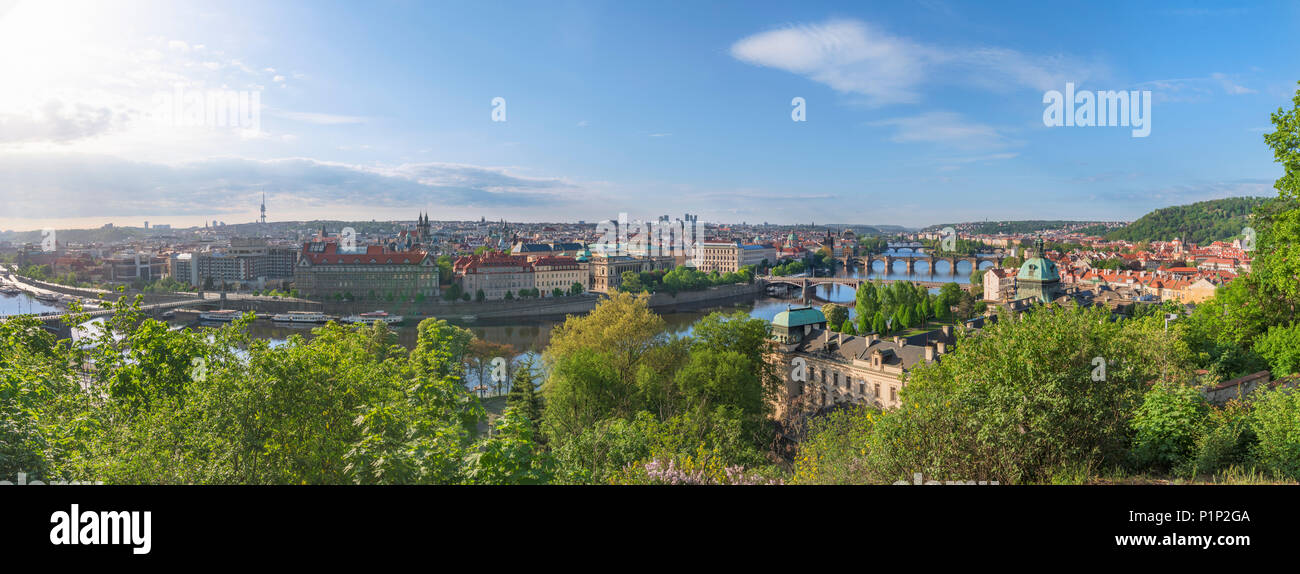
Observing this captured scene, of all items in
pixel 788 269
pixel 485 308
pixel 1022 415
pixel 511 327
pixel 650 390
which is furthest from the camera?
pixel 788 269

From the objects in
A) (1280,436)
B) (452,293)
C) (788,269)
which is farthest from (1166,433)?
(788,269)

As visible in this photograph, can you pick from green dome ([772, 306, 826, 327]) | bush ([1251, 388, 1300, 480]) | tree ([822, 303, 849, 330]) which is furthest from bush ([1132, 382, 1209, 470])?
tree ([822, 303, 849, 330])

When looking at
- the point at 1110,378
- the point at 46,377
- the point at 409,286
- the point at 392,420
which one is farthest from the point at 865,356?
the point at 409,286

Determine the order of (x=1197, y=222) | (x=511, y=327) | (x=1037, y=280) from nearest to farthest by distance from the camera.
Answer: (x=1037, y=280)
(x=511, y=327)
(x=1197, y=222)

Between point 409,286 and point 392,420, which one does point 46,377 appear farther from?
point 409,286

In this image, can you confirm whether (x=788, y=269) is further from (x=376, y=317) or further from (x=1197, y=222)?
(x=1197, y=222)

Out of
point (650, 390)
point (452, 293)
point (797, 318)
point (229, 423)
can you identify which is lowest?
point (650, 390)

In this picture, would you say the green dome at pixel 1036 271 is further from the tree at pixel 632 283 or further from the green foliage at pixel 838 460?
the tree at pixel 632 283
